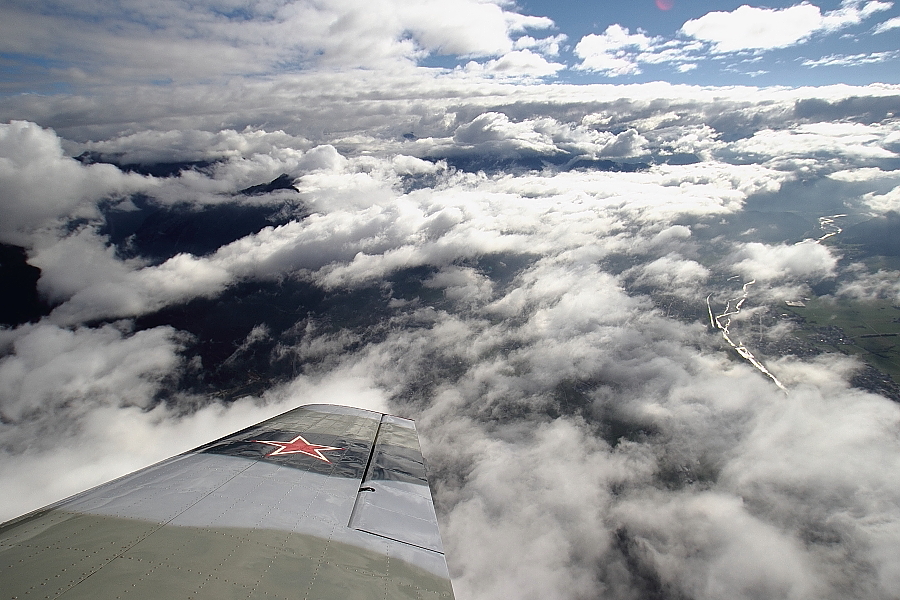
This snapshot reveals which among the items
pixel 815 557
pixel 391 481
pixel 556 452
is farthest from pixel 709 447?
pixel 391 481

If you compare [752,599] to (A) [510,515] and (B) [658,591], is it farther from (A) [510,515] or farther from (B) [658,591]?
(A) [510,515]

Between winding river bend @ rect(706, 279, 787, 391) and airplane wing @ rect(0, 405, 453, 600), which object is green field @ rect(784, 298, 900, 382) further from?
airplane wing @ rect(0, 405, 453, 600)

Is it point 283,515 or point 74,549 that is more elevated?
point 74,549

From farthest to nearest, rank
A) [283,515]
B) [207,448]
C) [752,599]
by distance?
[752,599] → [207,448] → [283,515]

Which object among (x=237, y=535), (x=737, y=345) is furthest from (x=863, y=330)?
(x=237, y=535)

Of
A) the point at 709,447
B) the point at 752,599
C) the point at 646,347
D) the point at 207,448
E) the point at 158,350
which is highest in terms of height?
the point at 207,448

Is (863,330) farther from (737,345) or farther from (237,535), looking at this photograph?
(237,535)

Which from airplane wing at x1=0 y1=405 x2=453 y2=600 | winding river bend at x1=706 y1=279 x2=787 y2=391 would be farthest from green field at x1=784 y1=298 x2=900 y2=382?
airplane wing at x1=0 y1=405 x2=453 y2=600

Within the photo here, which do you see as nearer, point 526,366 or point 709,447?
point 709,447
